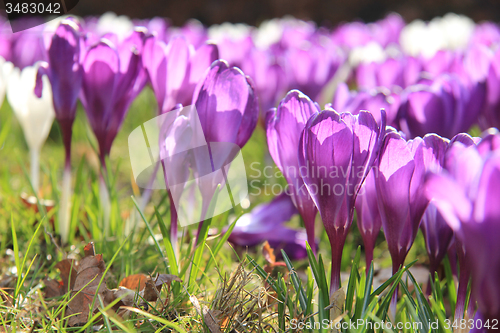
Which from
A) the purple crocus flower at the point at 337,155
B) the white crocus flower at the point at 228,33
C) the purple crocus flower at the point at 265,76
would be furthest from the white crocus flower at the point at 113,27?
the purple crocus flower at the point at 337,155

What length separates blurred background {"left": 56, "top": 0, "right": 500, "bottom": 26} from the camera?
21.2ft

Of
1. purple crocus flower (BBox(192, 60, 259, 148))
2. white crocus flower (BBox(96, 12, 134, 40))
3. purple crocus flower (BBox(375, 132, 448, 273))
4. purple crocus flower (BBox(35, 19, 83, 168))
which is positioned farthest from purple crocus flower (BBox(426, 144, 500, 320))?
white crocus flower (BBox(96, 12, 134, 40))

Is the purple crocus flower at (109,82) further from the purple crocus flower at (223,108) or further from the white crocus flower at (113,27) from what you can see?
the white crocus flower at (113,27)

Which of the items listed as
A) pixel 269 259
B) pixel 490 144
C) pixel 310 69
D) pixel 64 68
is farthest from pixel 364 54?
pixel 490 144

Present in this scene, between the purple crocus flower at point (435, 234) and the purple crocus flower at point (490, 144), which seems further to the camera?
the purple crocus flower at point (435, 234)

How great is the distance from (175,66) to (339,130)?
26.3 inches

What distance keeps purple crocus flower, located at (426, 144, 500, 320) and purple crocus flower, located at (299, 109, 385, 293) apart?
222 millimetres

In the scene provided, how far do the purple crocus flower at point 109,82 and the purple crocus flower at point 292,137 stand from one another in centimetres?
53

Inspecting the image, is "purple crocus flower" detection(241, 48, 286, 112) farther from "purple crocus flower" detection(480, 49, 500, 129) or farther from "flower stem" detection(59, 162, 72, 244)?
"flower stem" detection(59, 162, 72, 244)

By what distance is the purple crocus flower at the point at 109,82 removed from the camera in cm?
127

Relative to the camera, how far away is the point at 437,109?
1367 mm

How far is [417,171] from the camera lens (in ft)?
2.97

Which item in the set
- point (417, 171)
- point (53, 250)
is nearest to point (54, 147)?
point (53, 250)

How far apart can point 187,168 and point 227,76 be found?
26 centimetres
